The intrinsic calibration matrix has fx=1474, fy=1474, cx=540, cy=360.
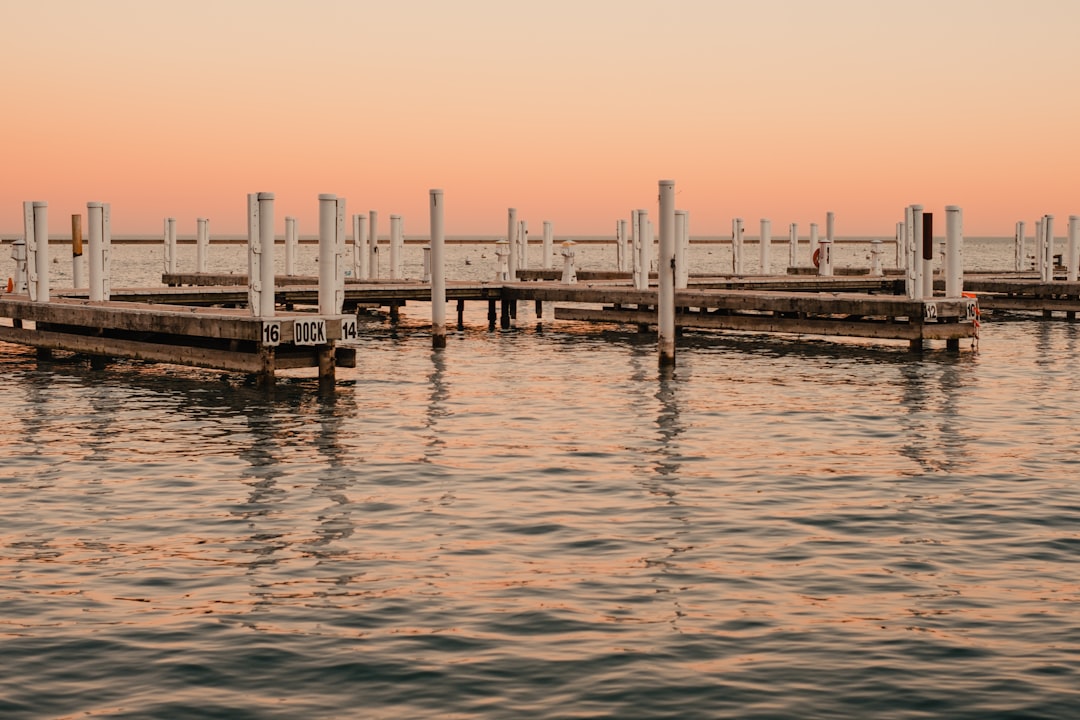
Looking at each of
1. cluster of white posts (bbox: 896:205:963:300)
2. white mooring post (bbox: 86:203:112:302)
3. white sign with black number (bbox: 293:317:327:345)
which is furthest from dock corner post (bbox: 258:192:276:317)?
cluster of white posts (bbox: 896:205:963:300)

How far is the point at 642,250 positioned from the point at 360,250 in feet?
54.6

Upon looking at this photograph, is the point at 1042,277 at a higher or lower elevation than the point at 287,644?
higher

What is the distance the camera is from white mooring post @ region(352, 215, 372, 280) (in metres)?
47.2

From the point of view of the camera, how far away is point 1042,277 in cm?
4181

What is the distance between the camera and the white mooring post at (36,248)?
2619 cm

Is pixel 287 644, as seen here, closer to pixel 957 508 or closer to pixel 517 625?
pixel 517 625

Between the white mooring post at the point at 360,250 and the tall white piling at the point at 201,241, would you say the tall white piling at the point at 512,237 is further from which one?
the tall white piling at the point at 201,241

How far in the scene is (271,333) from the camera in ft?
70.4

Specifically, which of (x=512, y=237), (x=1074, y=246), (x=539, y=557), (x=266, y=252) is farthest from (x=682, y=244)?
(x=539, y=557)

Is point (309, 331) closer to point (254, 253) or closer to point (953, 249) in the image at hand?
point (254, 253)

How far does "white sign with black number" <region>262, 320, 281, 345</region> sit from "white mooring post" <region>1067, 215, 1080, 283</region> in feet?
84.2

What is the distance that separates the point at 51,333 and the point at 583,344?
39.3 ft

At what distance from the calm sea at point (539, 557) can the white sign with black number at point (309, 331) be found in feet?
2.95

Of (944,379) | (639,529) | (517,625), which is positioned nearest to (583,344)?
(944,379)
